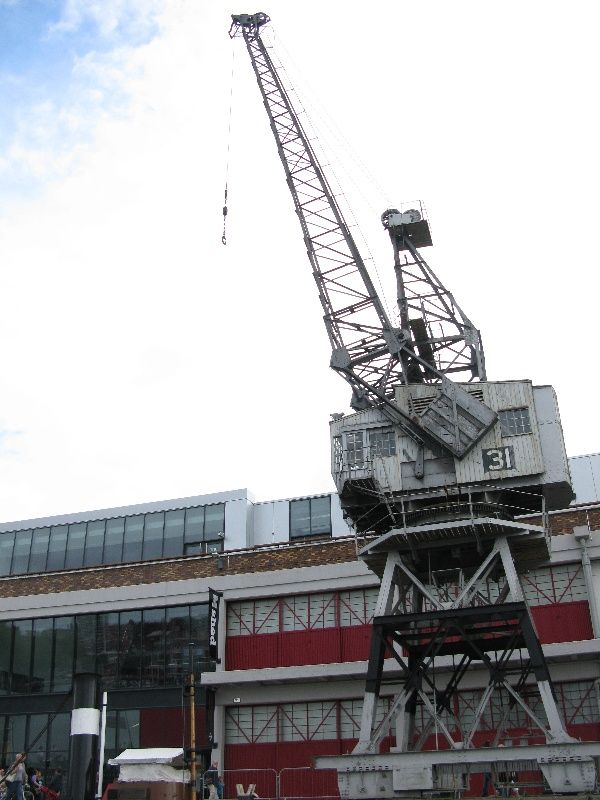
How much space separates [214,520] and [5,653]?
1861 centimetres

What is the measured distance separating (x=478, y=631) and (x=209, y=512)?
33.6 m

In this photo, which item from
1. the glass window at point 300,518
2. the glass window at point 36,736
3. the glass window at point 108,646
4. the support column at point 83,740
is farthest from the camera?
the glass window at point 300,518

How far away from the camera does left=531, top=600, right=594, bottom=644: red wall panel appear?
33.4 m

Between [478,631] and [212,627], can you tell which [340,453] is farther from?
[212,627]

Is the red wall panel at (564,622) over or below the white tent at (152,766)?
over

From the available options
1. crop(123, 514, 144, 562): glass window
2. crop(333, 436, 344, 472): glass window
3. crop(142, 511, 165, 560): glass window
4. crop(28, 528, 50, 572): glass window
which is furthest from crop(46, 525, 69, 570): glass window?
crop(333, 436, 344, 472): glass window

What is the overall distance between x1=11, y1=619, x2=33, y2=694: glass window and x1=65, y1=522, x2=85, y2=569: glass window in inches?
691

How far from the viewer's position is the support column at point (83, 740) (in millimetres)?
19203

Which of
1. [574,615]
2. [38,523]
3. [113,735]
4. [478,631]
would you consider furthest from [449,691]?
[38,523]

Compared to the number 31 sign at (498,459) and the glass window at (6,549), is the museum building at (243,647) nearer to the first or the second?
the number 31 sign at (498,459)

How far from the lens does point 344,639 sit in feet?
120

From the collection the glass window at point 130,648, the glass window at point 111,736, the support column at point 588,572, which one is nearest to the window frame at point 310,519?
the glass window at point 130,648

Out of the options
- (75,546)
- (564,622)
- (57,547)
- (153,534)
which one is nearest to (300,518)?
(153,534)

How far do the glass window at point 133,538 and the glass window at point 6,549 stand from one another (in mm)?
9405
